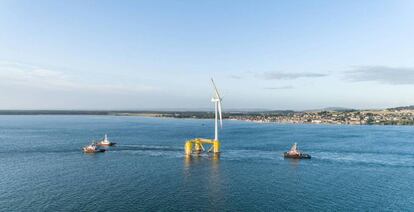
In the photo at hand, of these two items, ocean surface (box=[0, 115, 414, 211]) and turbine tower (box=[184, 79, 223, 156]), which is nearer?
ocean surface (box=[0, 115, 414, 211])

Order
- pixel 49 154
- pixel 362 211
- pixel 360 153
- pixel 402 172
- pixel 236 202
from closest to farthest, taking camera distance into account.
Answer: pixel 362 211 < pixel 236 202 < pixel 402 172 < pixel 49 154 < pixel 360 153

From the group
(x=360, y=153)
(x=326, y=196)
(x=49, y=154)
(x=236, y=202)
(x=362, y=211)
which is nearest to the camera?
(x=362, y=211)

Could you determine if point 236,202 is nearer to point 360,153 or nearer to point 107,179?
point 107,179

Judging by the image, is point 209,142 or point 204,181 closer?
point 204,181

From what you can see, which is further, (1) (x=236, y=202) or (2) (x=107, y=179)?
(2) (x=107, y=179)

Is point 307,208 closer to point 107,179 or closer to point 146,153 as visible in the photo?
point 107,179

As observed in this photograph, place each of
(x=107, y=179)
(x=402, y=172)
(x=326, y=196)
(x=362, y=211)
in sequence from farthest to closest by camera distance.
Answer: (x=402, y=172), (x=107, y=179), (x=326, y=196), (x=362, y=211)

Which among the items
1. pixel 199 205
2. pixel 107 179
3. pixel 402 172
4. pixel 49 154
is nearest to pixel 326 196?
pixel 199 205

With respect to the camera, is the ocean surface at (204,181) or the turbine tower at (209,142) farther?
the turbine tower at (209,142)

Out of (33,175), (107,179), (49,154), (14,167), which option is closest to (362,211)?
(107,179)
